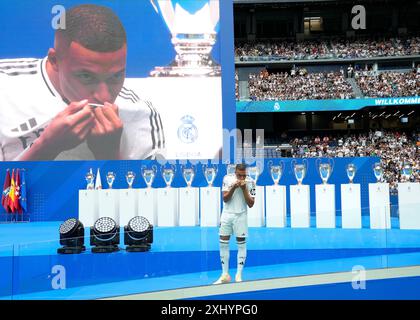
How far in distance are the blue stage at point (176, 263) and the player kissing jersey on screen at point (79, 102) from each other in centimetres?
844

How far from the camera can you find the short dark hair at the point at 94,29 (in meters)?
13.9

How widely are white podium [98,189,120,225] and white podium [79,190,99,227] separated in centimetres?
14

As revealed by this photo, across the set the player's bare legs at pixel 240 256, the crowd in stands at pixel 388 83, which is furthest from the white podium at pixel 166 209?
the crowd in stands at pixel 388 83

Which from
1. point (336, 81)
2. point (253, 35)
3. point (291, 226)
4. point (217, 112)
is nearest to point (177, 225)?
point (291, 226)

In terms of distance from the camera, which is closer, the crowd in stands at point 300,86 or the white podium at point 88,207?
the white podium at point 88,207

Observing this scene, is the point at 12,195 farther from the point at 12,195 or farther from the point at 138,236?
the point at 138,236

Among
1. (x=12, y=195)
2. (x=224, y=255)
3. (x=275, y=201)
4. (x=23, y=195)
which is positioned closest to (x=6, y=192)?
(x=12, y=195)

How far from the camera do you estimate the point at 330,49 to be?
119 ft

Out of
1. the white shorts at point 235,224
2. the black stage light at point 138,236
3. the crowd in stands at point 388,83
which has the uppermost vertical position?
the crowd in stands at point 388,83

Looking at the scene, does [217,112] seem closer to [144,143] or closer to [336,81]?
[144,143]

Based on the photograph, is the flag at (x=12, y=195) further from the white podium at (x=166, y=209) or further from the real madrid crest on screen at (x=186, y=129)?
the real madrid crest on screen at (x=186, y=129)

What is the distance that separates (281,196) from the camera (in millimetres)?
9320

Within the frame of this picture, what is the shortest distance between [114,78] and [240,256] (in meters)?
9.83
